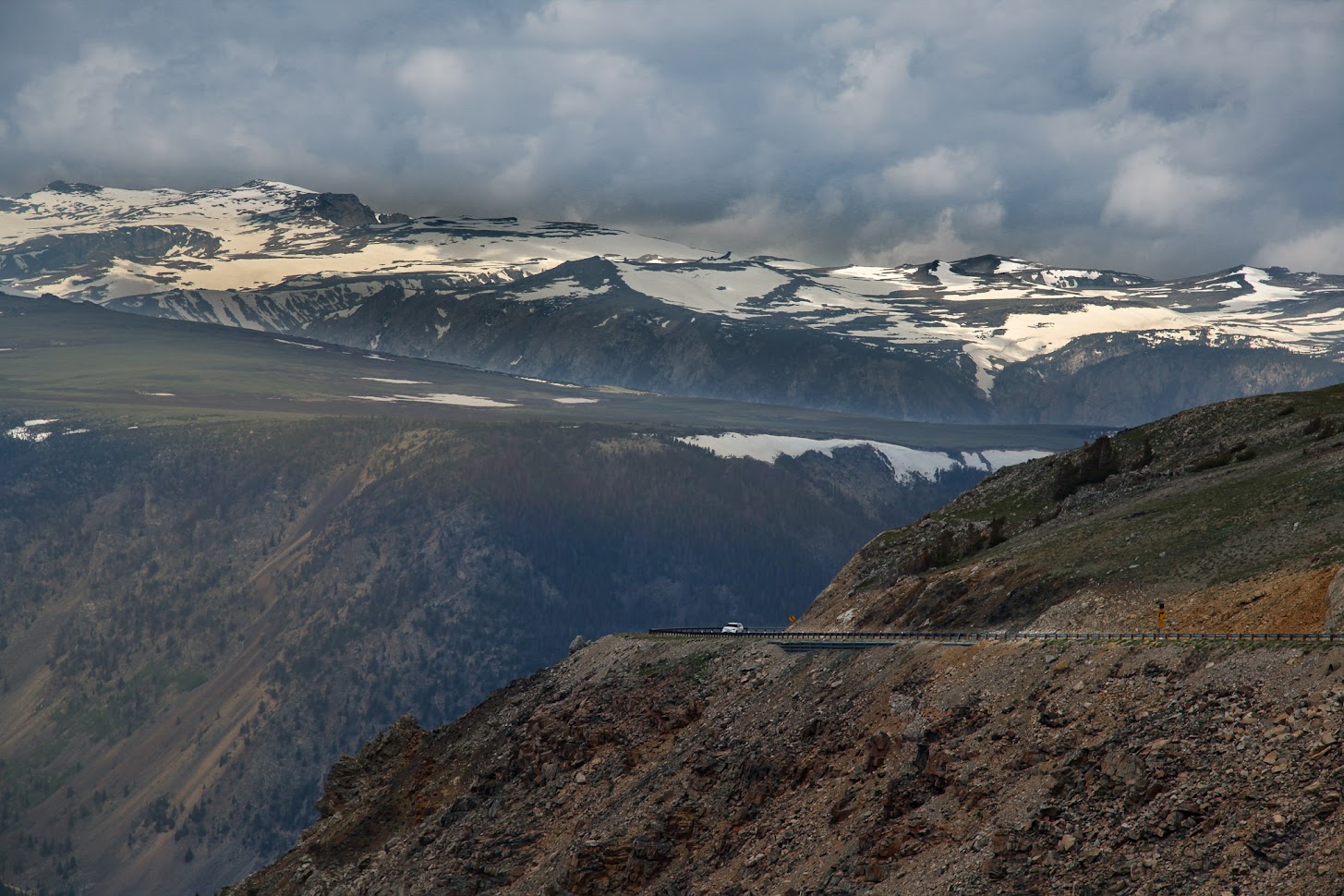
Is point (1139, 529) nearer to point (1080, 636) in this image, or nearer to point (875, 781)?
point (1080, 636)

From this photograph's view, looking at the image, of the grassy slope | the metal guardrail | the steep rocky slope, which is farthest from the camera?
the grassy slope

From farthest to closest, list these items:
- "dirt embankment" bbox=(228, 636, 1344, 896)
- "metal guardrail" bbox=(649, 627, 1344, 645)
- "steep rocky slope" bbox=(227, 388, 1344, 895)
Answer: "metal guardrail" bbox=(649, 627, 1344, 645) → "steep rocky slope" bbox=(227, 388, 1344, 895) → "dirt embankment" bbox=(228, 636, 1344, 896)

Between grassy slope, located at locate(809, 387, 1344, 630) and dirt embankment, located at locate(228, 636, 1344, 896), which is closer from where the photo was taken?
dirt embankment, located at locate(228, 636, 1344, 896)

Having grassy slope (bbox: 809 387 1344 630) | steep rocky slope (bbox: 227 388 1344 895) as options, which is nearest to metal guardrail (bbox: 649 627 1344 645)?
steep rocky slope (bbox: 227 388 1344 895)

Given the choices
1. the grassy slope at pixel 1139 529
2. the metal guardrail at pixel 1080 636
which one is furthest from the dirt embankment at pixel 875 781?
the grassy slope at pixel 1139 529

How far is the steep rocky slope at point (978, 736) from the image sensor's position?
43625 mm

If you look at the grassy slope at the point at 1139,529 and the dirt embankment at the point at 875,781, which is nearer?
the dirt embankment at the point at 875,781

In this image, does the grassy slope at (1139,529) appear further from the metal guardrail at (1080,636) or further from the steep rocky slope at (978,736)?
the metal guardrail at (1080,636)

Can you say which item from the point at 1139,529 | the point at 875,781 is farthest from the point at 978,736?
the point at 1139,529

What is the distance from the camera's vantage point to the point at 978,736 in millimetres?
53500

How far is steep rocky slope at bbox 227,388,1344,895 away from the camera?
43.6 metres

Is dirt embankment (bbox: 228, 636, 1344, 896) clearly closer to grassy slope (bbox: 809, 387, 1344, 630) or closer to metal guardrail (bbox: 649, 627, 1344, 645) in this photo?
metal guardrail (bbox: 649, 627, 1344, 645)

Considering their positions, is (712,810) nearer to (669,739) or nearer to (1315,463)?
(669,739)

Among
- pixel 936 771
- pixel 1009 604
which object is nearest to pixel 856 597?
pixel 1009 604
